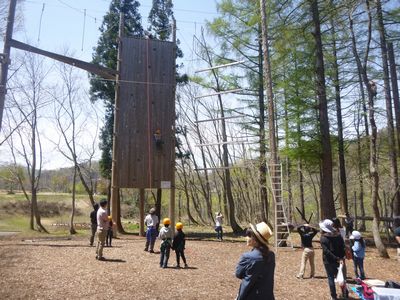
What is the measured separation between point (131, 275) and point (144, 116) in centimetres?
906

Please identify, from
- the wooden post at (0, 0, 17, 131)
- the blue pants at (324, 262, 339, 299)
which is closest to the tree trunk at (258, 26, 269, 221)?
the blue pants at (324, 262, 339, 299)

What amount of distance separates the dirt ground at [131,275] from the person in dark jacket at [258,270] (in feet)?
11.6

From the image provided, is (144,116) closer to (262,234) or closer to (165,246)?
(165,246)

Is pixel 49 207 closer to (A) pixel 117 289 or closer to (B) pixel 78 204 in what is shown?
(B) pixel 78 204

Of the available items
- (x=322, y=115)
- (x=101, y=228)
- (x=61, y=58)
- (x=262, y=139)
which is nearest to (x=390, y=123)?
Answer: (x=322, y=115)

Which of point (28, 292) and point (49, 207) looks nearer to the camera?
point (28, 292)

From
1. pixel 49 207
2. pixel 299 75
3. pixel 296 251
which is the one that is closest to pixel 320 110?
pixel 299 75

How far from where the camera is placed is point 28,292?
7074mm

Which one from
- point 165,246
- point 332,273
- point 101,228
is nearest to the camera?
point 332,273

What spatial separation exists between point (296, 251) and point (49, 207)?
1558 inches

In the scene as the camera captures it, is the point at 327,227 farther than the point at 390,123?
No

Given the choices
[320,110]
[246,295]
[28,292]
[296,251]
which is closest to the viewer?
[246,295]

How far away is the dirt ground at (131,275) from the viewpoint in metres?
7.41

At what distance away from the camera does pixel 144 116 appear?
16.7 m
